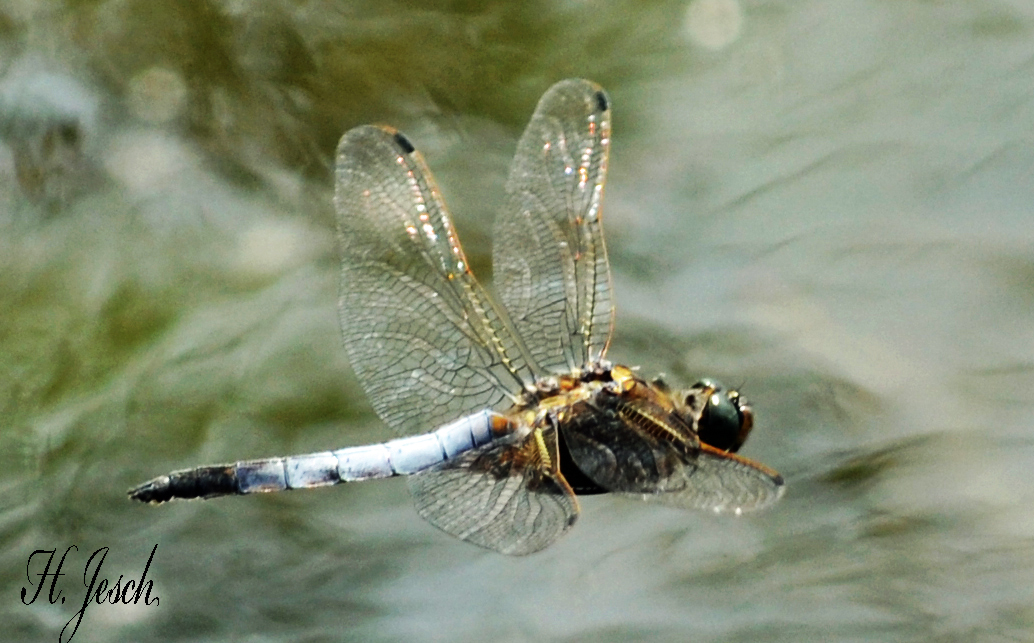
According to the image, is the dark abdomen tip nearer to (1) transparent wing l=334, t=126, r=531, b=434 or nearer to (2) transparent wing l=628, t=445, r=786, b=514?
(1) transparent wing l=334, t=126, r=531, b=434

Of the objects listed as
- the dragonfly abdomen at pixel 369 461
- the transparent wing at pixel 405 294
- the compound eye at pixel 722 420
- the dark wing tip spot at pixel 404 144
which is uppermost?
the dark wing tip spot at pixel 404 144

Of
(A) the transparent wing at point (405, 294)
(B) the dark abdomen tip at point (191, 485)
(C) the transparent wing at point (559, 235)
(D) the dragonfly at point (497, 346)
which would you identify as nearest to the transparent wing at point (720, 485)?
(D) the dragonfly at point (497, 346)

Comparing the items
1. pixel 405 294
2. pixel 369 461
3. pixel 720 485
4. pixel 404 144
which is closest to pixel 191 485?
pixel 369 461

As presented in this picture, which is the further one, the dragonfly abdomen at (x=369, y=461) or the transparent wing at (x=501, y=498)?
the dragonfly abdomen at (x=369, y=461)

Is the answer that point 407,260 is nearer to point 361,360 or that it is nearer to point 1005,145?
point 361,360

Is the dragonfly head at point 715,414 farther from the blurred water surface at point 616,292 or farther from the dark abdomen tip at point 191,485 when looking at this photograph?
the dark abdomen tip at point 191,485

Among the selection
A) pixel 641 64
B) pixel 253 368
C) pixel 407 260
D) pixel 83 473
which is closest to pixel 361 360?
pixel 407 260
